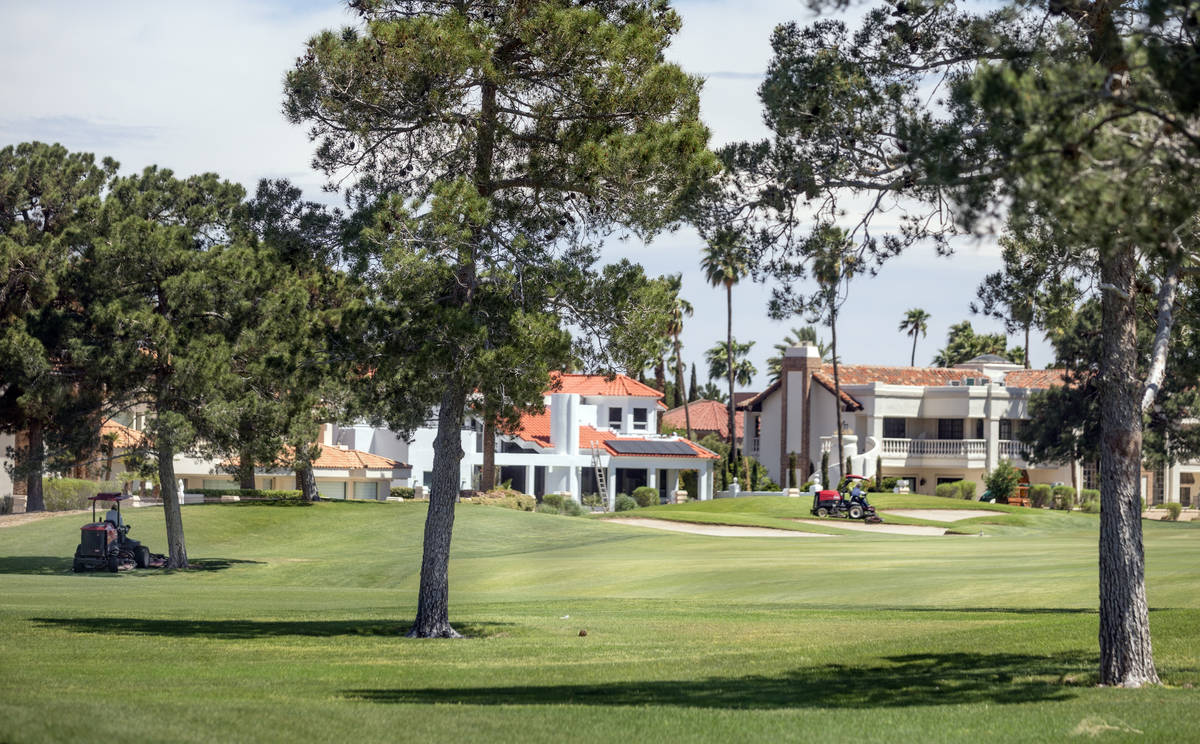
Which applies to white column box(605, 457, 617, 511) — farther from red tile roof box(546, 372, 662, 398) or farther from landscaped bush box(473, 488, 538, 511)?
landscaped bush box(473, 488, 538, 511)

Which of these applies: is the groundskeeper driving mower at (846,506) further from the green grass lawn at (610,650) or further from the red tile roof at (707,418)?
the red tile roof at (707,418)

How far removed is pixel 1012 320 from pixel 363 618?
12668 mm

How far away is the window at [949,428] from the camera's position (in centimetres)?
7944

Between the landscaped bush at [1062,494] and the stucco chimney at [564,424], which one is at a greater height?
the stucco chimney at [564,424]

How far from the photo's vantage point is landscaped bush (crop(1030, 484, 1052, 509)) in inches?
2771

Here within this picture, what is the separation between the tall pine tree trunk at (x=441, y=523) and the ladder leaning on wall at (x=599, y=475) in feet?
160

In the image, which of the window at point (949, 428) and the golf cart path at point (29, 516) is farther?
the window at point (949, 428)

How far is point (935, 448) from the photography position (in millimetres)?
78500

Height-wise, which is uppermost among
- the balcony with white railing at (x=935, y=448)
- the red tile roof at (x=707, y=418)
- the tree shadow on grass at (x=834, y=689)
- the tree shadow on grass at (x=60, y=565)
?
the red tile roof at (x=707, y=418)

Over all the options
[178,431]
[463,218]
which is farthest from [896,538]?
[463,218]

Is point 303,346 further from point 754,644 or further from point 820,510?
point 820,510

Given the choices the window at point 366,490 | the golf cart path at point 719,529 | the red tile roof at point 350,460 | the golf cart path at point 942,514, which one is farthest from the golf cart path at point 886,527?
the window at point 366,490

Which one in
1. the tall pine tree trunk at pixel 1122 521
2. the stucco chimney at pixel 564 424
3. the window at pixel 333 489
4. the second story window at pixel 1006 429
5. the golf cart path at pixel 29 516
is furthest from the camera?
the second story window at pixel 1006 429

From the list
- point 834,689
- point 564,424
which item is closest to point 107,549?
point 834,689
